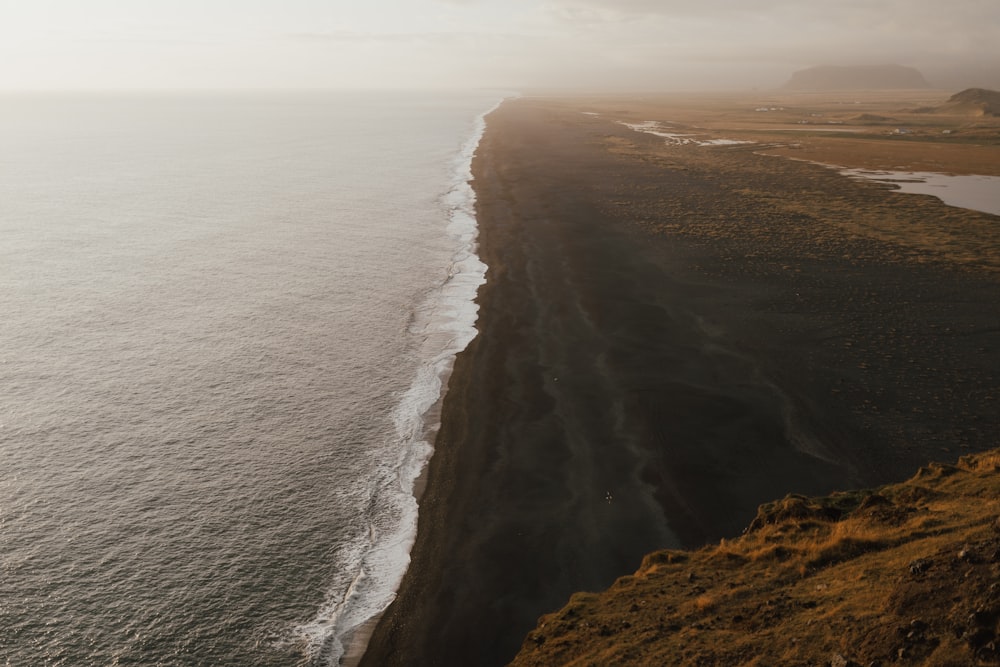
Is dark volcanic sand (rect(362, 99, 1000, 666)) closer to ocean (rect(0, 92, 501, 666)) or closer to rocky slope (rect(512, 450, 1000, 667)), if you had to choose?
ocean (rect(0, 92, 501, 666))

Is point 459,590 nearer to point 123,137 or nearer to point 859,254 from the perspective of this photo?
point 859,254

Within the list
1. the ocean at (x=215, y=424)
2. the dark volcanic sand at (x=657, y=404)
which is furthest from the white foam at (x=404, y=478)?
the dark volcanic sand at (x=657, y=404)

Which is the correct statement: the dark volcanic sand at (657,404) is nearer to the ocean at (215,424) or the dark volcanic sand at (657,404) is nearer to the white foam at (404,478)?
the white foam at (404,478)

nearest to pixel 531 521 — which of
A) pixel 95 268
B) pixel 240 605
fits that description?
pixel 240 605

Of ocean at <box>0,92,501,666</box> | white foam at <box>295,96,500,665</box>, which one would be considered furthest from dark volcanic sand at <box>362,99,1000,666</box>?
ocean at <box>0,92,501,666</box>

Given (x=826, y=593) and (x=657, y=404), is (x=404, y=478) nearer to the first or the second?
(x=657, y=404)

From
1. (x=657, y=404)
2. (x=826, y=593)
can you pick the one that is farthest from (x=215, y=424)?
(x=826, y=593)
